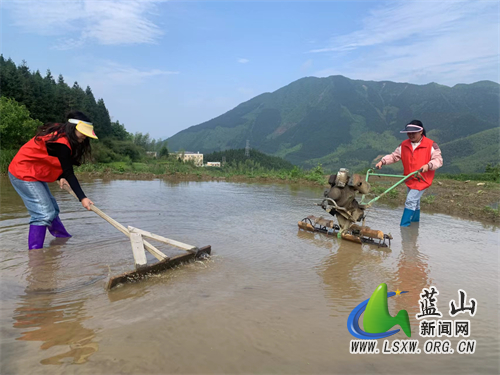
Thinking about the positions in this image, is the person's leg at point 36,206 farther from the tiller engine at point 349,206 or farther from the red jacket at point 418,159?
the red jacket at point 418,159

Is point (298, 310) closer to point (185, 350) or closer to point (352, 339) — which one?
point (352, 339)

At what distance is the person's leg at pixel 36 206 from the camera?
450cm

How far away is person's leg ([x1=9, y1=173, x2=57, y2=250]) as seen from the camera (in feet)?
14.8

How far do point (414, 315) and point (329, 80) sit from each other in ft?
697

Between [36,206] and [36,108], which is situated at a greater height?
[36,108]

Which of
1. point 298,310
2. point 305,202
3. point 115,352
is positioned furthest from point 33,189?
point 305,202

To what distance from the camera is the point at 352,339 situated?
2729mm

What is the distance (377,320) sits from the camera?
9.59 ft

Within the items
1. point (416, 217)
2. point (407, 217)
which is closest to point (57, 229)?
point (407, 217)

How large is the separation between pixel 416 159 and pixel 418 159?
0.13ft

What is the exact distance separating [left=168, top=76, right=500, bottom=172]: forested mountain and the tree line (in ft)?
172

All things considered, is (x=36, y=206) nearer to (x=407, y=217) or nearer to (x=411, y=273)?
(x=411, y=273)

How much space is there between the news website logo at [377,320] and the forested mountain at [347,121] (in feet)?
213

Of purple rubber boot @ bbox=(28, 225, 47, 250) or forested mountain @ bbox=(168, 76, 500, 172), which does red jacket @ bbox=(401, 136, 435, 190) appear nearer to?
purple rubber boot @ bbox=(28, 225, 47, 250)
